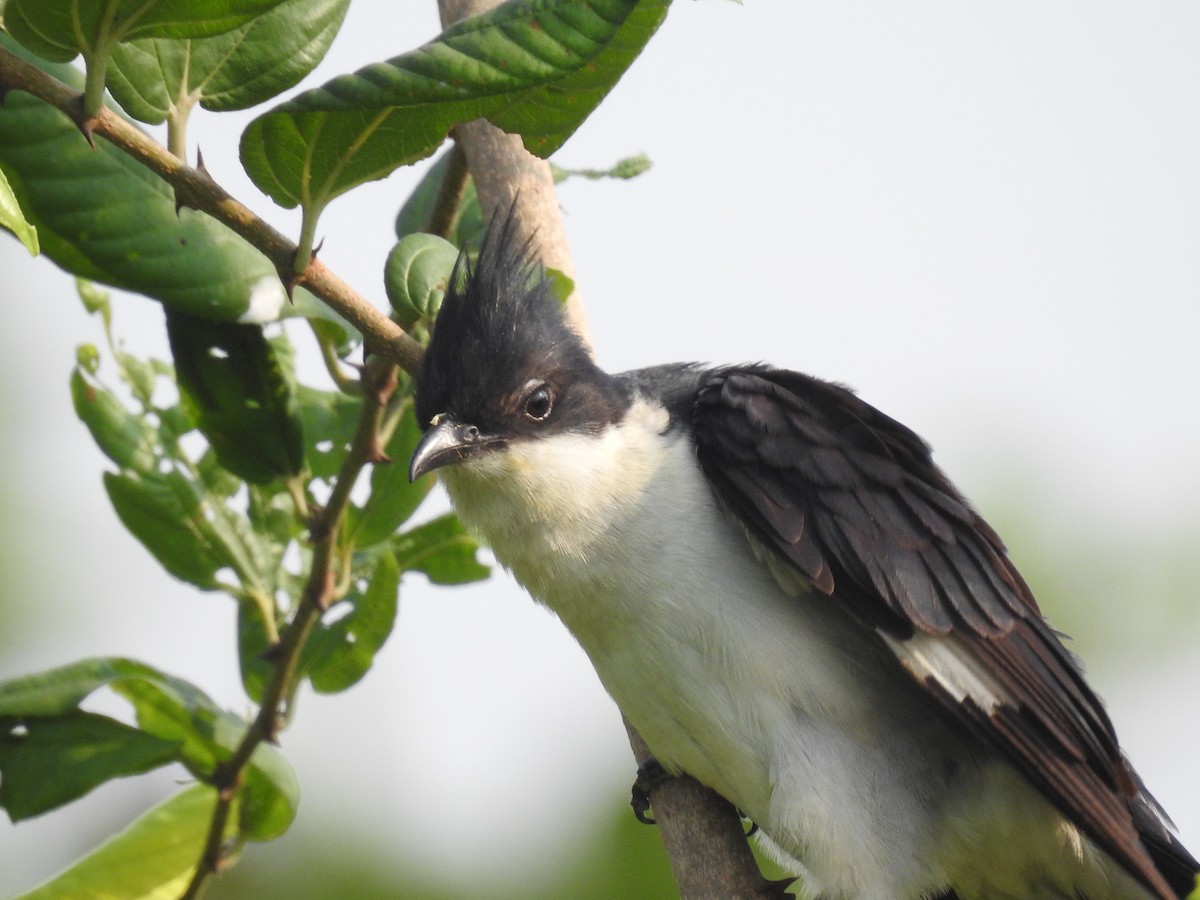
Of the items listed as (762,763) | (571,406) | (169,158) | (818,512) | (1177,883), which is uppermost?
(169,158)

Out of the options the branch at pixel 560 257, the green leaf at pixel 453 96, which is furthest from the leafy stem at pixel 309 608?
the green leaf at pixel 453 96

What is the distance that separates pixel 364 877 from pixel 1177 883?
2311mm

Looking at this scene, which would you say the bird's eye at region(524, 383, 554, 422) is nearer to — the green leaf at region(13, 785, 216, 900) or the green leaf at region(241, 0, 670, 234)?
the green leaf at region(241, 0, 670, 234)

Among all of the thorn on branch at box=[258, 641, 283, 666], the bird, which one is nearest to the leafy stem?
the thorn on branch at box=[258, 641, 283, 666]

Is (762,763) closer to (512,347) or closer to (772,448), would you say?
(772,448)

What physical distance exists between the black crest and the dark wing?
324 mm

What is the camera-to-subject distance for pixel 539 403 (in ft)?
11.6

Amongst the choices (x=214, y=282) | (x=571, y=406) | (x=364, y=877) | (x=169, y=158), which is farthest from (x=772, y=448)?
(x=364, y=877)

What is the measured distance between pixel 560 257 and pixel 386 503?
2.50 ft

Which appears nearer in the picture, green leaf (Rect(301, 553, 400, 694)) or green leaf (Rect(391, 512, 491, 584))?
green leaf (Rect(301, 553, 400, 694))

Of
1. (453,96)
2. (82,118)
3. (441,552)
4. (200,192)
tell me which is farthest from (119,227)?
(441,552)

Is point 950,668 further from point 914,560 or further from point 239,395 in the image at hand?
point 239,395

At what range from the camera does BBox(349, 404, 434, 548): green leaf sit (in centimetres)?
347

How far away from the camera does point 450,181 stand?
11.9 feet
